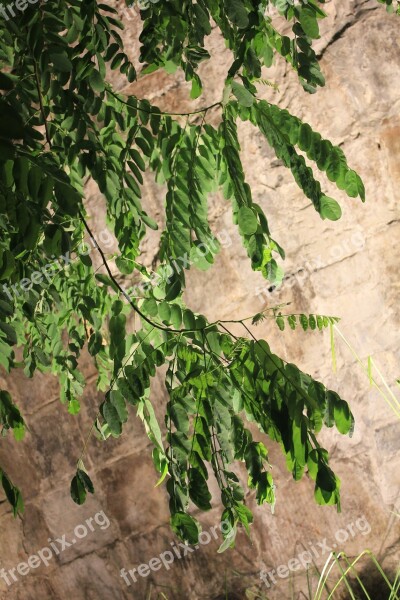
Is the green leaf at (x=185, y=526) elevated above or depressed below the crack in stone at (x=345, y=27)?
below

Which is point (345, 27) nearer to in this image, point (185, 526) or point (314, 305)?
point (314, 305)

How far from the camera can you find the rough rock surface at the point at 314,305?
2580 mm

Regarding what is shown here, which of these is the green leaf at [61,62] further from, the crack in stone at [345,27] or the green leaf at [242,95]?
the crack in stone at [345,27]

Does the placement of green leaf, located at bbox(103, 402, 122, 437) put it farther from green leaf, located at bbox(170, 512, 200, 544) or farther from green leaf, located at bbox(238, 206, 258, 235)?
green leaf, located at bbox(238, 206, 258, 235)

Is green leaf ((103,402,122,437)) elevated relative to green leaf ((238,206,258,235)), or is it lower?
lower

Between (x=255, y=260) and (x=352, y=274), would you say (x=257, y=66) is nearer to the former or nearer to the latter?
(x=255, y=260)

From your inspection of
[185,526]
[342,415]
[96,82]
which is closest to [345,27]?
[96,82]

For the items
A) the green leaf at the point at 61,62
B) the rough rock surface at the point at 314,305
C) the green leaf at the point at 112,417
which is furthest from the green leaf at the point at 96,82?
the rough rock surface at the point at 314,305

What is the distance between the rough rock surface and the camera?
2.58m

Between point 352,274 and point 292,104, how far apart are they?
0.63 m

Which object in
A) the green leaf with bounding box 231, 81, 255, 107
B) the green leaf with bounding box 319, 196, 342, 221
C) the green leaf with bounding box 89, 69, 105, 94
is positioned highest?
the green leaf with bounding box 89, 69, 105, 94

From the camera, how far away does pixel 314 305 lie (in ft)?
8.80

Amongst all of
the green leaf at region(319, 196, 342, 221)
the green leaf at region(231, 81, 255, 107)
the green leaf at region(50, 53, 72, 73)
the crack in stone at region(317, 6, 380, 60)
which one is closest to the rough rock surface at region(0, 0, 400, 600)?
the crack in stone at region(317, 6, 380, 60)

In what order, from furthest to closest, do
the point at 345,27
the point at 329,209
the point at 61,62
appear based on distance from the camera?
the point at 345,27 → the point at 329,209 → the point at 61,62
